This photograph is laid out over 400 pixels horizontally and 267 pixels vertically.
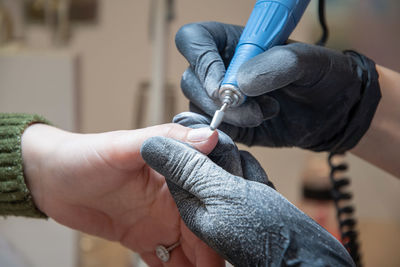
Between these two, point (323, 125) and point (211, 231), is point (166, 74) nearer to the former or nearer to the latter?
point (323, 125)

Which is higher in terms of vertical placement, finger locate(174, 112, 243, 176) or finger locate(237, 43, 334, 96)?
finger locate(237, 43, 334, 96)

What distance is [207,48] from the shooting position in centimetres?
55

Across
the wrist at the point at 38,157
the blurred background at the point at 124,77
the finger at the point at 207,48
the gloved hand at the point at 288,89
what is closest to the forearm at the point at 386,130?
the gloved hand at the point at 288,89

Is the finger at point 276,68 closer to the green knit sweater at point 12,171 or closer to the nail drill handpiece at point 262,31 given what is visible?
the nail drill handpiece at point 262,31

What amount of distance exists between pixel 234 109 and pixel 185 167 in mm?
130

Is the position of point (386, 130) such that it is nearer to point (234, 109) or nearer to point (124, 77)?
point (234, 109)

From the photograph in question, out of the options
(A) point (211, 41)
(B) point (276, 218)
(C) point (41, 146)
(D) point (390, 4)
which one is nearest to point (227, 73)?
(A) point (211, 41)

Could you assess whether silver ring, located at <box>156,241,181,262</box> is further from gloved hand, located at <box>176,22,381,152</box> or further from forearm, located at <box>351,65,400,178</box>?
forearm, located at <box>351,65,400,178</box>

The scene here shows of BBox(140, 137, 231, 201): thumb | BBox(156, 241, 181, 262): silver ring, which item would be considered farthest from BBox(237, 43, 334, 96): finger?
BBox(156, 241, 181, 262): silver ring

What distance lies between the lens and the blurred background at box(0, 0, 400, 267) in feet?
2.76

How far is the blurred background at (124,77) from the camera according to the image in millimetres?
842

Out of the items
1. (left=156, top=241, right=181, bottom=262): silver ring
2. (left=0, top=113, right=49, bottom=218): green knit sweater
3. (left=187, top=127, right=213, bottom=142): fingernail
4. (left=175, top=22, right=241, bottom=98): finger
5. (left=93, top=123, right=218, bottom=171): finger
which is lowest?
(left=156, top=241, right=181, bottom=262): silver ring

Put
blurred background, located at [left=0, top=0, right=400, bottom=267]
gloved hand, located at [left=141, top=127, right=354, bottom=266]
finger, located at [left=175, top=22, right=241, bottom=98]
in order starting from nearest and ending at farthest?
gloved hand, located at [left=141, top=127, right=354, bottom=266]
finger, located at [left=175, top=22, right=241, bottom=98]
blurred background, located at [left=0, top=0, right=400, bottom=267]

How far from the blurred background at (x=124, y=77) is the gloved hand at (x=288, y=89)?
0.07 metres
